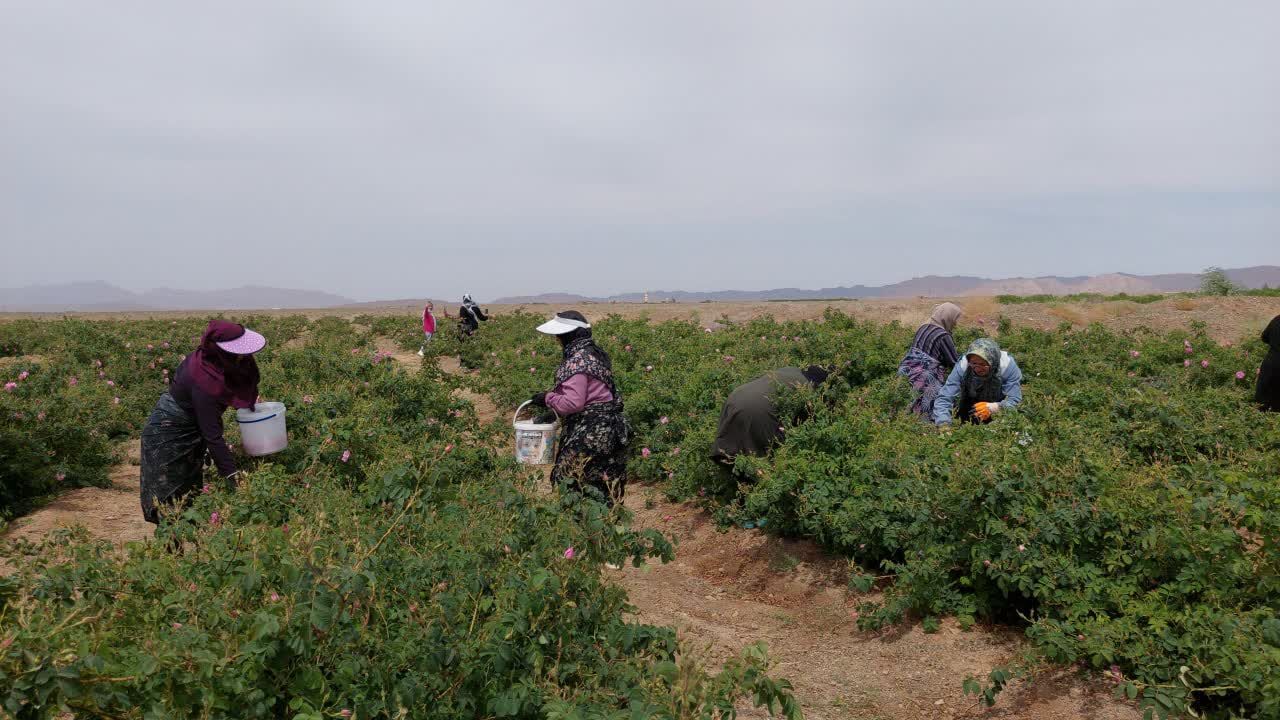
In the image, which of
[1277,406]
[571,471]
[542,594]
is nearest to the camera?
[542,594]

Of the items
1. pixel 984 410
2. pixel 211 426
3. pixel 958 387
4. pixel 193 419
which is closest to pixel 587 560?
pixel 211 426

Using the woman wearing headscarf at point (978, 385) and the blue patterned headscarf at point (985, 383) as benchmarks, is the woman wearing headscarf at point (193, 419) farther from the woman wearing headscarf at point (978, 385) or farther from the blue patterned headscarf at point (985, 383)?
the blue patterned headscarf at point (985, 383)

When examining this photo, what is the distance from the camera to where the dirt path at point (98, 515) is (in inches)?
221

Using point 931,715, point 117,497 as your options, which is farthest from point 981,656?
point 117,497

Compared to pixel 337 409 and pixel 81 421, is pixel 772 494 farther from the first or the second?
pixel 81 421

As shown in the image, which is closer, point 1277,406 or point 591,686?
point 591,686

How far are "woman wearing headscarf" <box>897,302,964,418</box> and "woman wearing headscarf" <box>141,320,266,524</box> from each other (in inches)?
189

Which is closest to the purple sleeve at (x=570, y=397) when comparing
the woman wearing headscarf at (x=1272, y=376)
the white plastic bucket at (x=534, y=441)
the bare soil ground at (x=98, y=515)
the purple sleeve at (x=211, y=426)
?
the white plastic bucket at (x=534, y=441)

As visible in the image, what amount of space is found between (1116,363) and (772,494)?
5979 mm

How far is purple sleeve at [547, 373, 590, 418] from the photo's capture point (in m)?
4.95

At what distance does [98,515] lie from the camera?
241 inches

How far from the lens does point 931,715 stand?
329 centimetres

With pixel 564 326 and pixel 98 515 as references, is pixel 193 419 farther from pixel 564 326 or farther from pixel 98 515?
pixel 98 515

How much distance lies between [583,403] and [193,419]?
2260 mm
